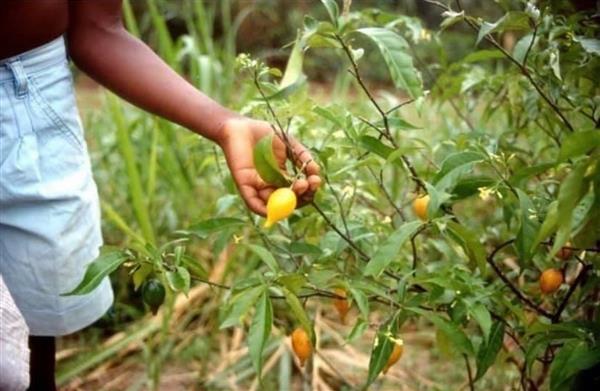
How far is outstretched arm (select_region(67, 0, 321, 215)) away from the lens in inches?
58.6

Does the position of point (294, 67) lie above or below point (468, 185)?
above

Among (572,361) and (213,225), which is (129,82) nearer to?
(213,225)

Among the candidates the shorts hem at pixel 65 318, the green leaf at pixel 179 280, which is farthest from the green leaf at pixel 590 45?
the shorts hem at pixel 65 318

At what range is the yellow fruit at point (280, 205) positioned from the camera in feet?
4.44

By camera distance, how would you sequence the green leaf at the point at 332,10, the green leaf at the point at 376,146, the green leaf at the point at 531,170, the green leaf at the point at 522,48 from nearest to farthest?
the green leaf at the point at 531,170, the green leaf at the point at 332,10, the green leaf at the point at 376,146, the green leaf at the point at 522,48

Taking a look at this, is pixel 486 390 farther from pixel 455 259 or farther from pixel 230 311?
pixel 230 311

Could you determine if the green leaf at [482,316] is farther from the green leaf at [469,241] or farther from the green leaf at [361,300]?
the green leaf at [361,300]

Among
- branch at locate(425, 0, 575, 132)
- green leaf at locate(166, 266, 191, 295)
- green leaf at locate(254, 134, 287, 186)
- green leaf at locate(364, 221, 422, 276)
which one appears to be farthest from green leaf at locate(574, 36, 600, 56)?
green leaf at locate(166, 266, 191, 295)

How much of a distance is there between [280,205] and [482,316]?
343 mm

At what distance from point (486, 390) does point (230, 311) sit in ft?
3.24

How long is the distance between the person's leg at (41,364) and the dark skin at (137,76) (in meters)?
0.45

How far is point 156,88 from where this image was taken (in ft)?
5.29

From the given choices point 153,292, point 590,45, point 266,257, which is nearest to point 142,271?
point 153,292

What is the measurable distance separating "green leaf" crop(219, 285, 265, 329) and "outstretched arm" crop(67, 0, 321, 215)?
130mm
